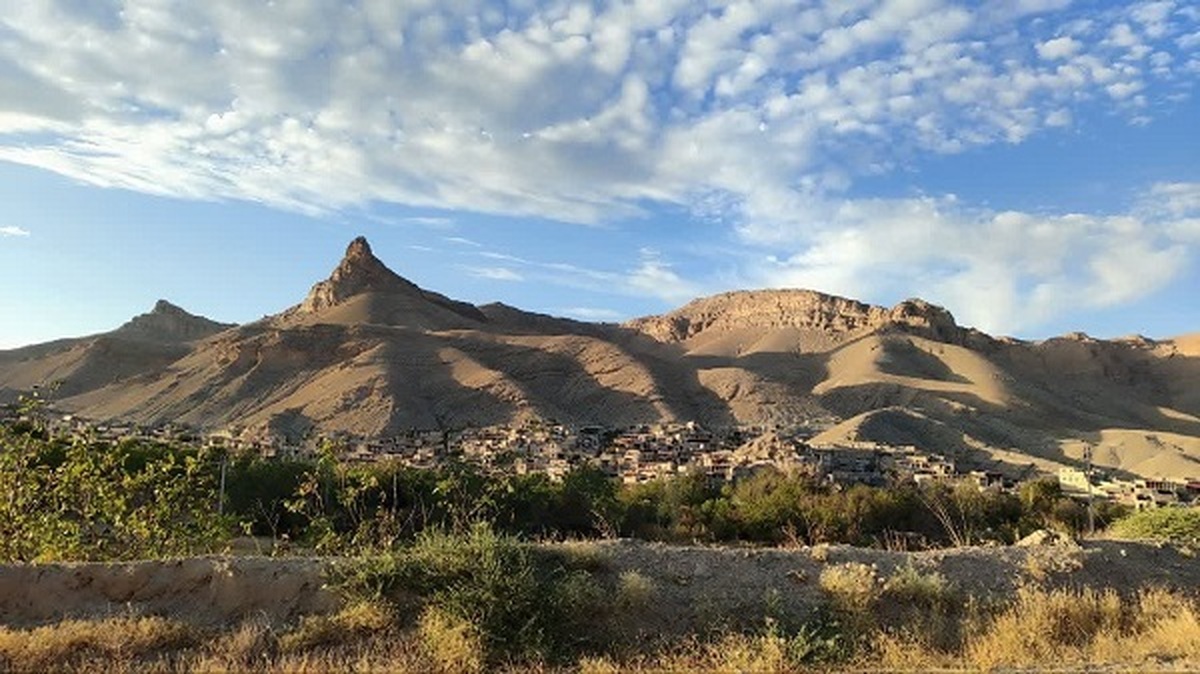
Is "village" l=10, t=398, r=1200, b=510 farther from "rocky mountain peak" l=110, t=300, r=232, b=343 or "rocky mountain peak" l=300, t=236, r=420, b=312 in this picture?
"rocky mountain peak" l=110, t=300, r=232, b=343

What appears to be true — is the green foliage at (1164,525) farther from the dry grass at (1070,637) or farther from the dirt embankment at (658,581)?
the dry grass at (1070,637)

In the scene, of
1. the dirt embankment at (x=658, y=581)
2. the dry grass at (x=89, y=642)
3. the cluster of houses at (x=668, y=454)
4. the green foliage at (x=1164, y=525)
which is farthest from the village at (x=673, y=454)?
the dry grass at (x=89, y=642)

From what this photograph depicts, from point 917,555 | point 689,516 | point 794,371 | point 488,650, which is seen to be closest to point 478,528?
point 488,650

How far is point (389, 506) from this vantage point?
36.5 metres

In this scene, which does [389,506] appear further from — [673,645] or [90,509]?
[673,645]

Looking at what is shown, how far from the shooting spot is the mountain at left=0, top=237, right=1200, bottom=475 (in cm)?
9850

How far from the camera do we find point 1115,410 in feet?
477

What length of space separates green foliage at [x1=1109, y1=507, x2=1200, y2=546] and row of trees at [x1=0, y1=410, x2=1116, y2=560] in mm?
3918

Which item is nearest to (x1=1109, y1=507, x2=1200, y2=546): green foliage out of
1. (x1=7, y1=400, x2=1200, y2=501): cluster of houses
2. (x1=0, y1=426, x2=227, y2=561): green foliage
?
(x1=0, y1=426, x2=227, y2=561): green foliage

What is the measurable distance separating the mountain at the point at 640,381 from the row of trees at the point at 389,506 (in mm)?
36907

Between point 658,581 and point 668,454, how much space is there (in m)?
68.0

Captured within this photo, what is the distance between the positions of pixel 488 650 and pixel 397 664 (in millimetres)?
948

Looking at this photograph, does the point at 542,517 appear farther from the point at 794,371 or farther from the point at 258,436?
the point at 794,371

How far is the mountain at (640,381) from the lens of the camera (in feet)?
323
